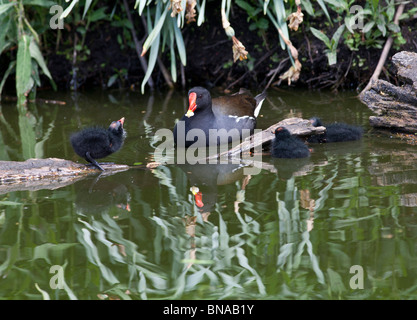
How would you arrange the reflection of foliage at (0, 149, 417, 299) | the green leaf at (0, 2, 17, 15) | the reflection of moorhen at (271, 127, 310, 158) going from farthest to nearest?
the green leaf at (0, 2, 17, 15)
the reflection of moorhen at (271, 127, 310, 158)
the reflection of foliage at (0, 149, 417, 299)

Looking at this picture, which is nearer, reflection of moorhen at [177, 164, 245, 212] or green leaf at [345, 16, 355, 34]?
reflection of moorhen at [177, 164, 245, 212]

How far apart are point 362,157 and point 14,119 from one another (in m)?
4.00

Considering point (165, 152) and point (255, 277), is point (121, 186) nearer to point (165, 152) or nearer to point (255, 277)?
point (165, 152)

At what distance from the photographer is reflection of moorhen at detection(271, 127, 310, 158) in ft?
15.7

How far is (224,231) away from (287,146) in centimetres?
165

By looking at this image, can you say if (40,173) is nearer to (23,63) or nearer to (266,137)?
(266,137)

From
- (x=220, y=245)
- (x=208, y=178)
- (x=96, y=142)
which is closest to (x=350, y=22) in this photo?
(x=208, y=178)

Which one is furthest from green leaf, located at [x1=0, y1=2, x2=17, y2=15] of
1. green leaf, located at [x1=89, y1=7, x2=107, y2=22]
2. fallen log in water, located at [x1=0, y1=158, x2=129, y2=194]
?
fallen log in water, located at [x1=0, y1=158, x2=129, y2=194]

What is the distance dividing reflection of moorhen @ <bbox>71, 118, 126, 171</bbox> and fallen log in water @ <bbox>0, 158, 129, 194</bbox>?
0.43 feet

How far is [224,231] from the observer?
3.31 m

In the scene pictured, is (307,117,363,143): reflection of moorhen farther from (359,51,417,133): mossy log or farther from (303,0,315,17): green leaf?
(303,0,315,17): green leaf

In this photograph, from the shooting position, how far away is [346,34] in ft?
23.5

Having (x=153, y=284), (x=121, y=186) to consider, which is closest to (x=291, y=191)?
(x=121, y=186)

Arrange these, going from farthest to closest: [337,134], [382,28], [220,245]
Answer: [382,28]
[337,134]
[220,245]
